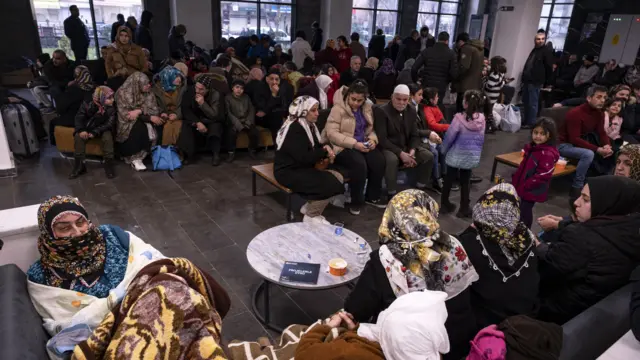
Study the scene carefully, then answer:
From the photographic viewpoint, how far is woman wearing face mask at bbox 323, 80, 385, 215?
459cm

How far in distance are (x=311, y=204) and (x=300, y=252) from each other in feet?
4.29

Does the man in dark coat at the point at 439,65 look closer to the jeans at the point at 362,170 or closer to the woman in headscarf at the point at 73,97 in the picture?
the jeans at the point at 362,170

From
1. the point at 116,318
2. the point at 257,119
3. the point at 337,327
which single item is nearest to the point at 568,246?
the point at 337,327

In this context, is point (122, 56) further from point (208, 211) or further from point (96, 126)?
point (208, 211)

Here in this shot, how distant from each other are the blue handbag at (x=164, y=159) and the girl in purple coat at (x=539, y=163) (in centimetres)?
404

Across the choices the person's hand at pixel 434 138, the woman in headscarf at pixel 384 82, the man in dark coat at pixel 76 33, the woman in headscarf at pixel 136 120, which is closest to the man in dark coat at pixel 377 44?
the woman in headscarf at pixel 384 82

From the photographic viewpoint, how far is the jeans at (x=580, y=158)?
16.8 feet

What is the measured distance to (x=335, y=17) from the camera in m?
13.0

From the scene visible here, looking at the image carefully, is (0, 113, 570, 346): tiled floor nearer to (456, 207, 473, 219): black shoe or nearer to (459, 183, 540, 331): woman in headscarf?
(456, 207, 473, 219): black shoe

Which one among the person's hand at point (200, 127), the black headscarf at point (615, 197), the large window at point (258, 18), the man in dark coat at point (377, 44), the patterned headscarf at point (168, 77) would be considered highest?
the large window at point (258, 18)

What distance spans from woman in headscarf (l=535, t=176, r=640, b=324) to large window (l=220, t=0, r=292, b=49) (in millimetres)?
11635

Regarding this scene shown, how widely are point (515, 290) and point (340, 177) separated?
241 centimetres

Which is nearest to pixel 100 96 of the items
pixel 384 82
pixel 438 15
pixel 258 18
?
pixel 384 82

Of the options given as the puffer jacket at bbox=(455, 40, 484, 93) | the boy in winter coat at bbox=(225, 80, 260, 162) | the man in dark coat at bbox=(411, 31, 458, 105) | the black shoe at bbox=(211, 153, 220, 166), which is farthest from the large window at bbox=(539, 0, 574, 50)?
the black shoe at bbox=(211, 153, 220, 166)
